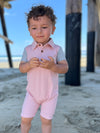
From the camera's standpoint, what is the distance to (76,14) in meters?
2.58

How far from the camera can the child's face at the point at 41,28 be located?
94cm

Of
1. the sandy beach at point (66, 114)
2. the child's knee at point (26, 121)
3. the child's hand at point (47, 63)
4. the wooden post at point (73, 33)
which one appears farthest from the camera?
the wooden post at point (73, 33)

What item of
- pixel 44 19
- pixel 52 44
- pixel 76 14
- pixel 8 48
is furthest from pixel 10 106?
pixel 8 48

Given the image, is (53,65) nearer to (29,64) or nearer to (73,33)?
(29,64)

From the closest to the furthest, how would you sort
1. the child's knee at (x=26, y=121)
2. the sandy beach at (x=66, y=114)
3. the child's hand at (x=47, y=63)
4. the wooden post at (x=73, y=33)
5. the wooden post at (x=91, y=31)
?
the child's hand at (x=47, y=63) < the child's knee at (x=26, y=121) < the sandy beach at (x=66, y=114) < the wooden post at (x=73, y=33) < the wooden post at (x=91, y=31)

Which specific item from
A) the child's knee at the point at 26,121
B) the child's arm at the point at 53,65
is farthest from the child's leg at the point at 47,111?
the child's arm at the point at 53,65

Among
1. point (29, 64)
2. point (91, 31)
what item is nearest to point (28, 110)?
point (29, 64)

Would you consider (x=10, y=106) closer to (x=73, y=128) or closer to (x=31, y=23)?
(x=73, y=128)

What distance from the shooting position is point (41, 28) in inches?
37.2

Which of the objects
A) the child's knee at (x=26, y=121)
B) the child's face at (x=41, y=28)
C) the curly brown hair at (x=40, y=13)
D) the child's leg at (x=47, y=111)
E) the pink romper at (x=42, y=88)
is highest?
the curly brown hair at (x=40, y=13)

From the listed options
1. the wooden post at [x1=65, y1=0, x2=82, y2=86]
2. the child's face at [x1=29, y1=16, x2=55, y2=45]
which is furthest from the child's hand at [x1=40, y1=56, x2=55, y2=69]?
the wooden post at [x1=65, y1=0, x2=82, y2=86]

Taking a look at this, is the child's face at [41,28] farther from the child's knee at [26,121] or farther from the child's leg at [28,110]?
the child's knee at [26,121]

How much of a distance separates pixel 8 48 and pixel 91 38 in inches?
154

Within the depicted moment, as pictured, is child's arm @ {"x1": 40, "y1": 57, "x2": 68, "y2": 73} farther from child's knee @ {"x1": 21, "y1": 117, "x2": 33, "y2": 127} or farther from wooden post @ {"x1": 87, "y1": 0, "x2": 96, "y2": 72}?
wooden post @ {"x1": 87, "y1": 0, "x2": 96, "y2": 72}
